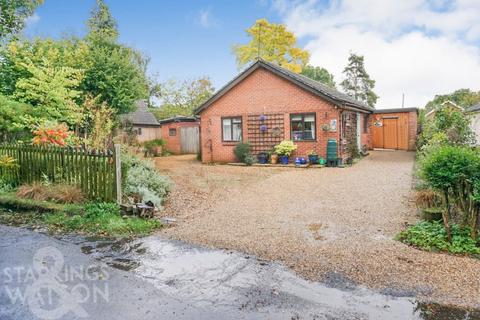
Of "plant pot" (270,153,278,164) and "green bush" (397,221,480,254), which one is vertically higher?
"plant pot" (270,153,278,164)

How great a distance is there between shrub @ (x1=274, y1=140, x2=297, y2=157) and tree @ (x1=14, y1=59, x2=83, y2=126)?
9.20m

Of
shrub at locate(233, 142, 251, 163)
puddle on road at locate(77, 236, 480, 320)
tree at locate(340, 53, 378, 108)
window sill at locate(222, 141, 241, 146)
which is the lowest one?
puddle on road at locate(77, 236, 480, 320)

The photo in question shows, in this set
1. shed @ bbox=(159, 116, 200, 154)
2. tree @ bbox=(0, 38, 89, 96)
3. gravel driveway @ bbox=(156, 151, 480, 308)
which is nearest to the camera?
gravel driveway @ bbox=(156, 151, 480, 308)

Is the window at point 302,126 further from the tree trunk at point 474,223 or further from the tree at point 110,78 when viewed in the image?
the tree trunk at point 474,223

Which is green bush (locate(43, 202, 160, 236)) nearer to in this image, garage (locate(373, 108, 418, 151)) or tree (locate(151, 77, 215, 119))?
garage (locate(373, 108, 418, 151))

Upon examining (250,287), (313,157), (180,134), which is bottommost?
(250,287)

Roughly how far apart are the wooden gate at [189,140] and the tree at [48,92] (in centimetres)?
1195

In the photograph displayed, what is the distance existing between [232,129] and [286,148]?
3521 mm

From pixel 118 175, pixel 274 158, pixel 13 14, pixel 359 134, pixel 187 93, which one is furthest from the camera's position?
pixel 187 93

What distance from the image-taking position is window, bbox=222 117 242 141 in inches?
717

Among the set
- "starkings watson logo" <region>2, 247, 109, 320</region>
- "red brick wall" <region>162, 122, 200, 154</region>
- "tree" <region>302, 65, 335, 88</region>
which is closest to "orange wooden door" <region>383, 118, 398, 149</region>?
"red brick wall" <region>162, 122, 200, 154</region>

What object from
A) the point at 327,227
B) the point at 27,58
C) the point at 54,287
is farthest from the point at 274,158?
the point at 54,287

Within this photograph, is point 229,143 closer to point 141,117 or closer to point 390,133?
point 141,117

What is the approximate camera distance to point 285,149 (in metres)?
16.5
